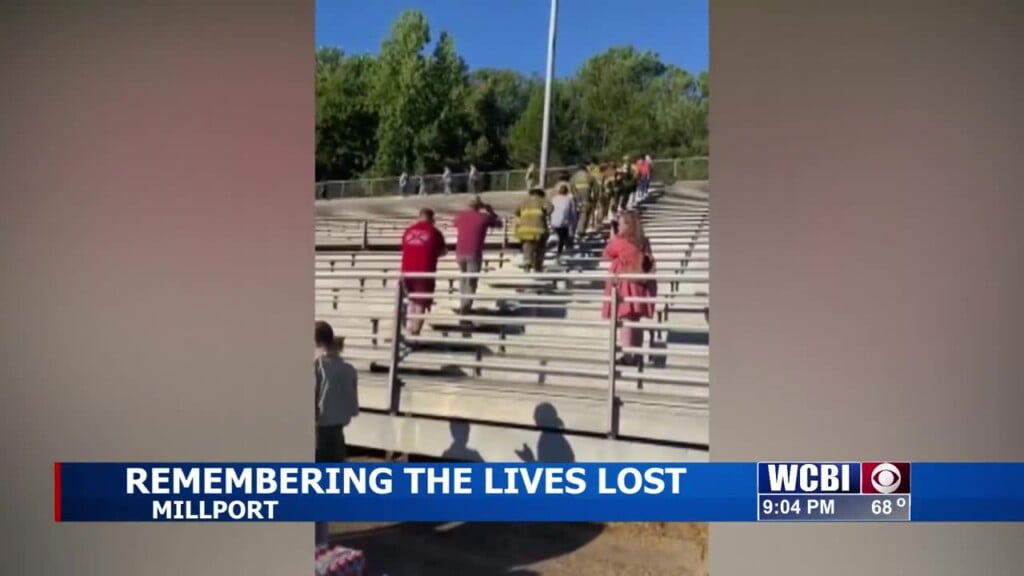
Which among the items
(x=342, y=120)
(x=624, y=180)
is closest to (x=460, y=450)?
(x=624, y=180)

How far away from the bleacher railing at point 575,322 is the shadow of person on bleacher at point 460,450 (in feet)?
0.51

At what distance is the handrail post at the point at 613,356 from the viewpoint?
1.98 meters

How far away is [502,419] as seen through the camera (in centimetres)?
202

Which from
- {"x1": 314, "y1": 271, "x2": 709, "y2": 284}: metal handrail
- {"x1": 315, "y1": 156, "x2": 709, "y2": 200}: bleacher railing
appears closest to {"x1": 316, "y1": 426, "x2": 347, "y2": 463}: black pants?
{"x1": 314, "y1": 271, "x2": 709, "y2": 284}: metal handrail

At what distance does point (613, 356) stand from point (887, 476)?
0.74m

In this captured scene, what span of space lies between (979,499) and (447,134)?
1609 millimetres

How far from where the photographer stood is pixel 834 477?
78.9 inches

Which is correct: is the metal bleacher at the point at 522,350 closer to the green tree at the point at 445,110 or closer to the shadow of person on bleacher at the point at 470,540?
the shadow of person on bleacher at the point at 470,540

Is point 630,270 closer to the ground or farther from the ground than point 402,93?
closer to the ground

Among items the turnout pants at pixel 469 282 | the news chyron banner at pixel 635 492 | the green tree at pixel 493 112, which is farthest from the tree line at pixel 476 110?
the news chyron banner at pixel 635 492

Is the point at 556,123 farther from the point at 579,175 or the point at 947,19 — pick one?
the point at 947,19

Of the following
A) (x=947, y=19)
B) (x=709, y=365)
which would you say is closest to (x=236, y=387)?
(x=709, y=365)

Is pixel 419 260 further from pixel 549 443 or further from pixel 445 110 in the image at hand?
pixel 549 443

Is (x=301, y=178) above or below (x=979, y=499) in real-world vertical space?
above
